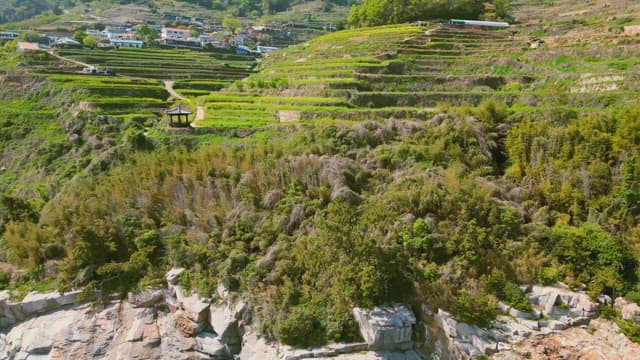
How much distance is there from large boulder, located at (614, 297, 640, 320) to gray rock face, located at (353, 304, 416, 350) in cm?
651

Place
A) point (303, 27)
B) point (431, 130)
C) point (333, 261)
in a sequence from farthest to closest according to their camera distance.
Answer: point (303, 27) → point (431, 130) → point (333, 261)

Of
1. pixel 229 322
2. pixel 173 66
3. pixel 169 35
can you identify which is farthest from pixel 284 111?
pixel 169 35

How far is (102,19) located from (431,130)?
249 ft

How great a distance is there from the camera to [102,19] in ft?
247

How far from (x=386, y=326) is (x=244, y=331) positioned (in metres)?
4.78

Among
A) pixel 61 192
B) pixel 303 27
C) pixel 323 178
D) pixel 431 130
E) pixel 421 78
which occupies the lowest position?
pixel 61 192

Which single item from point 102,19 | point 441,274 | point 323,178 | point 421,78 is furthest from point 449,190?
point 102,19

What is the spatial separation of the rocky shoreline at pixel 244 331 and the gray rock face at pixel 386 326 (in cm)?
3

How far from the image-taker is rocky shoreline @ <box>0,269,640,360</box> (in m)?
13.0

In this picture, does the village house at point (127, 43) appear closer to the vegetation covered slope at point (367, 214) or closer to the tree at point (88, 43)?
the tree at point (88, 43)

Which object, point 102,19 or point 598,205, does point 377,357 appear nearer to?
point 598,205

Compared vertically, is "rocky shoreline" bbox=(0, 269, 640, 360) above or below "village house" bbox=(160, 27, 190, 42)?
below

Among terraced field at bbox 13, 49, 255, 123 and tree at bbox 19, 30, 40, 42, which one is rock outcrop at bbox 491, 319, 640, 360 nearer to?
terraced field at bbox 13, 49, 255, 123

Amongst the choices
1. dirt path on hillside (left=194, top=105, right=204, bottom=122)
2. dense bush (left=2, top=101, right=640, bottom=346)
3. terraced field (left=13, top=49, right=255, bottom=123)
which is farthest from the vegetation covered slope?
terraced field (left=13, top=49, right=255, bottom=123)
